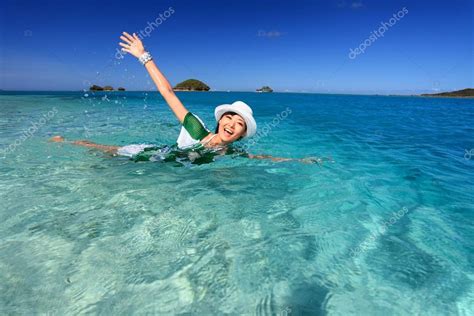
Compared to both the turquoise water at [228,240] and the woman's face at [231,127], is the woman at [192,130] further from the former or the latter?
the turquoise water at [228,240]

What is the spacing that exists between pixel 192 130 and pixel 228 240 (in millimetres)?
3510

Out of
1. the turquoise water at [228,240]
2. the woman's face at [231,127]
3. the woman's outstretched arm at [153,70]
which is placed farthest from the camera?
the woman's face at [231,127]

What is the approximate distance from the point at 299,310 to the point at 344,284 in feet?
2.19

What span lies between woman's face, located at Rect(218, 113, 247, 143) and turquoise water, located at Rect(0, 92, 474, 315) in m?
0.86

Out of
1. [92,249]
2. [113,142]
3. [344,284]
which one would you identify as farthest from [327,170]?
[113,142]

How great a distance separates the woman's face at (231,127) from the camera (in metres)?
6.51

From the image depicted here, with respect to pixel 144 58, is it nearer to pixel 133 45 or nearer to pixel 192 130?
pixel 133 45

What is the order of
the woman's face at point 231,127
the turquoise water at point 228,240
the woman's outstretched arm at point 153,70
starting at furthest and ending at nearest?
the woman's face at point 231,127
the woman's outstretched arm at point 153,70
the turquoise water at point 228,240

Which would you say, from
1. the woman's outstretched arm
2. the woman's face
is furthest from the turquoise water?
the woman's outstretched arm

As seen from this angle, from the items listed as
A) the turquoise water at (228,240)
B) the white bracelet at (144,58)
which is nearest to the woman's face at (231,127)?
the turquoise water at (228,240)

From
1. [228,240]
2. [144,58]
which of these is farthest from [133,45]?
[228,240]

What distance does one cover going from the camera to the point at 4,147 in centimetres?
891

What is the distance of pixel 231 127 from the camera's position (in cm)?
657

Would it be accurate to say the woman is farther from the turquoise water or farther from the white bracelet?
the turquoise water
